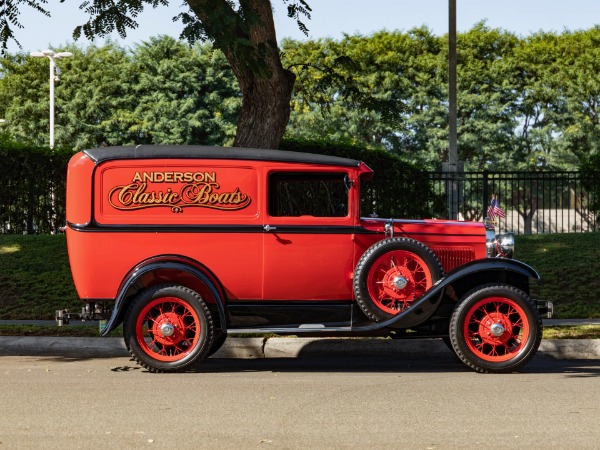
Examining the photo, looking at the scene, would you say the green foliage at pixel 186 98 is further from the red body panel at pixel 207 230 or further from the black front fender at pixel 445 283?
the black front fender at pixel 445 283

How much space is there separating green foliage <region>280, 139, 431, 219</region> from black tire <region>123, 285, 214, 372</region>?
10.7m

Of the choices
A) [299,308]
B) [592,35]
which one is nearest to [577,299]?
[299,308]

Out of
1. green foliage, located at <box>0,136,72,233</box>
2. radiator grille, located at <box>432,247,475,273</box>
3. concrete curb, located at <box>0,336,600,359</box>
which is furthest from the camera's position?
green foliage, located at <box>0,136,72,233</box>

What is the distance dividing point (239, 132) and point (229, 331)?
5606 millimetres

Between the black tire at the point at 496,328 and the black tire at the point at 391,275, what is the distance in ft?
1.30

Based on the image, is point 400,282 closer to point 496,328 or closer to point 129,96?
point 496,328

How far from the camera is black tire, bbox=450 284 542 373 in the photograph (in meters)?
9.20

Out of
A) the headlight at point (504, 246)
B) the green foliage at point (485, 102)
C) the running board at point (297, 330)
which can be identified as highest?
the green foliage at point (485, 102)

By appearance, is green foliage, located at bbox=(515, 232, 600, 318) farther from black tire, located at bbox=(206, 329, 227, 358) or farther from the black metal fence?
black tire, located at bbox=(206, 329, 227, 358)

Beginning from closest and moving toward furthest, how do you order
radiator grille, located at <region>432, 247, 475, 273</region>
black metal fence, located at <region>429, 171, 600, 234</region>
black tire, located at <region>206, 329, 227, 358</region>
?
1. radiator grille, located at <region>432, 247, 475, 273</region>
2. black tire, located at <region>206, 329, 227, 358</region>
3. black metal fence, located at <region>429, 171, 600, 234</region>

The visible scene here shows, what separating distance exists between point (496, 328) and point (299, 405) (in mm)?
2406

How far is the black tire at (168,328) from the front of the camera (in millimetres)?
9219

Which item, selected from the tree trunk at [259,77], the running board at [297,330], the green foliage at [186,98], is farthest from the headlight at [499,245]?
the green foliage at [186,98]

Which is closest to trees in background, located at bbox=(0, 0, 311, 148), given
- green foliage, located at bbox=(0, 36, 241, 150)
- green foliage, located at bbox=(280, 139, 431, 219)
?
green foliage, located at bbox=(280, 139, 431, 219)
